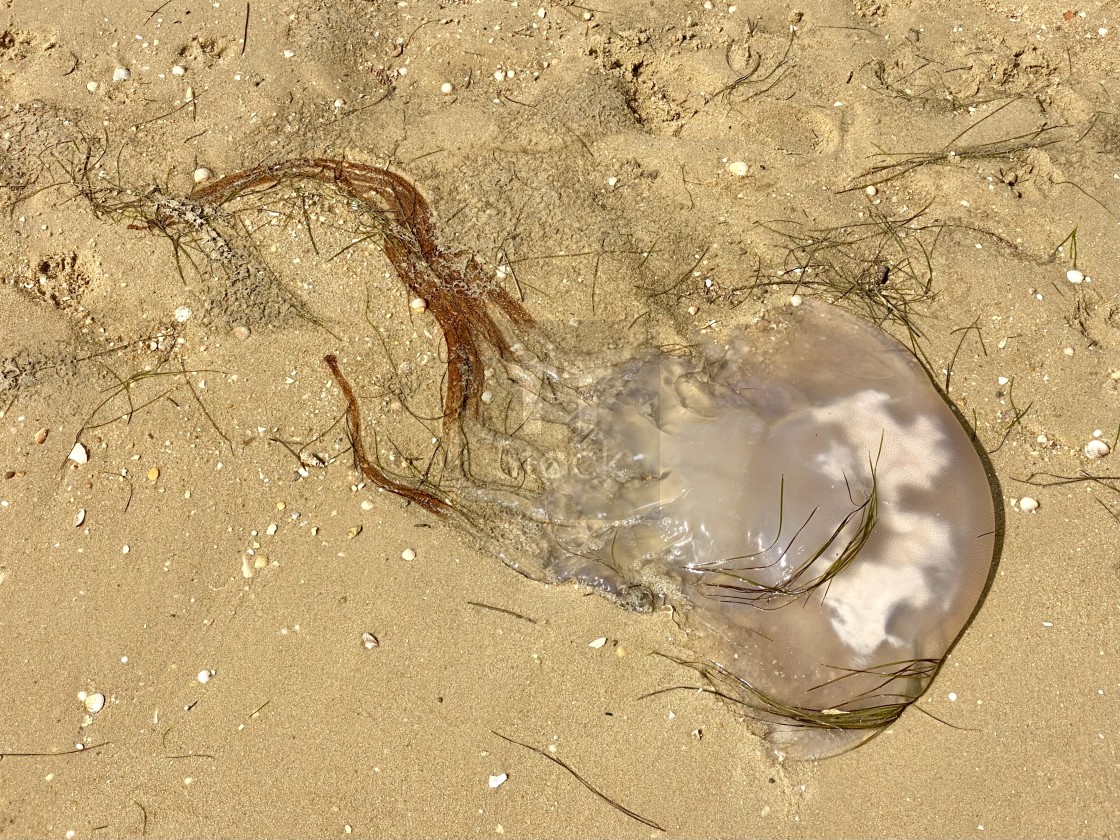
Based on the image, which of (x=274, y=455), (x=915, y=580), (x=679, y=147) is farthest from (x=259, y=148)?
(x=915, y=580)

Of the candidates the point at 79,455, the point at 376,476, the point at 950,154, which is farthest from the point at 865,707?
the point at 79,455

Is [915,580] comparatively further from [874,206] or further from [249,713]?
[249,713]

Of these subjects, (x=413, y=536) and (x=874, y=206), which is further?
(x=874, y=206)

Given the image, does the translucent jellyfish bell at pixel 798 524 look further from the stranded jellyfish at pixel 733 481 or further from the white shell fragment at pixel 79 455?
the white shell fragment at pixel 79 455

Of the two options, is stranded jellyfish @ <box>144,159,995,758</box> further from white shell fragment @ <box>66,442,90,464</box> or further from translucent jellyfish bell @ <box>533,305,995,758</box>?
white shell fragment @ <box>66,442,90,464</box>

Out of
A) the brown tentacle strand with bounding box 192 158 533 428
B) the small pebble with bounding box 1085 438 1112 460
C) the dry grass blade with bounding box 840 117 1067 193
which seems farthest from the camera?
the dry grass blade with bounding box 840 117 1067 193

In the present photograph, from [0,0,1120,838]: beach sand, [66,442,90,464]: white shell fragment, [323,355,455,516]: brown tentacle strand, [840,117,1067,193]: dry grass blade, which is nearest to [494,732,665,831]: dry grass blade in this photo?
[0,0,1120,838]: beach sand

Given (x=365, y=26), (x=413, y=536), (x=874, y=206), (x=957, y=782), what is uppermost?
(x=365, y=26)

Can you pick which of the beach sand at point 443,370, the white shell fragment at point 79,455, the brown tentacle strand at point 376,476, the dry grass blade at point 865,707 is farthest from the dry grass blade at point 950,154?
the white shell fragment at point 79,455
